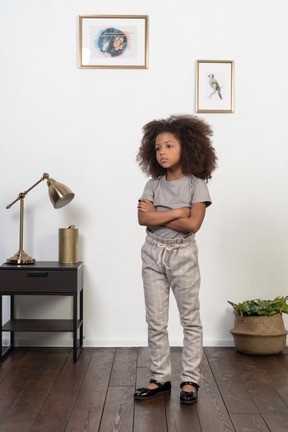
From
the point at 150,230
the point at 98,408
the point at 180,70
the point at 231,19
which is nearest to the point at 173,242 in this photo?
the point at 150,230

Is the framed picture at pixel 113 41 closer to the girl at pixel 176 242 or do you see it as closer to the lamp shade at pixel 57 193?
the lamp shade at pixel 57 193

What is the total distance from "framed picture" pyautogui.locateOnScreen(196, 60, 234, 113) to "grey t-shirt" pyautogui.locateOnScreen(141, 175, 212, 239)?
109cm

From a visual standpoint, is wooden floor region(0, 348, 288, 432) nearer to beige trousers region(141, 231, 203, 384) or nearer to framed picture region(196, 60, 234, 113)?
beige trousers region(141, 231, 203, 384)

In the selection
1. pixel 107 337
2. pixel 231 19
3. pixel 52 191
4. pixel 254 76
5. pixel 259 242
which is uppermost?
pixel 231 19

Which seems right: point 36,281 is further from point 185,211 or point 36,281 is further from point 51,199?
point 185,211

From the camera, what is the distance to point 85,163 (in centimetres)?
332

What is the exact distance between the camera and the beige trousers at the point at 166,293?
2285 millimetres

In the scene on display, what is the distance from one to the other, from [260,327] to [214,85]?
1462 mm

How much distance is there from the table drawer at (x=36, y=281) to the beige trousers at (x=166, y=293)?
2.43 ft

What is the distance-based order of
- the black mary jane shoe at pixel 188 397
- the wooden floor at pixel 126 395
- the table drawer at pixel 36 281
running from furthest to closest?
the table drawer at pixel 36 281 → the black mary jane shoe at pixel 188 397 → the wooden floor at pixel 126 395

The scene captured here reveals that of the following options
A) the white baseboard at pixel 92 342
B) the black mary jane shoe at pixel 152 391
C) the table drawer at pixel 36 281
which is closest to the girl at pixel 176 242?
the black mary jane shoe at pixel 152 391

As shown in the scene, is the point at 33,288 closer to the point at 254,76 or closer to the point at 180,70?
the point at 180,70

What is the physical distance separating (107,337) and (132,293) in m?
0.31

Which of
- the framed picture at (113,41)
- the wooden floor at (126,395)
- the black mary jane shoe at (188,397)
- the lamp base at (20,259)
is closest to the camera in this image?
the wooden floor at (126,395)
